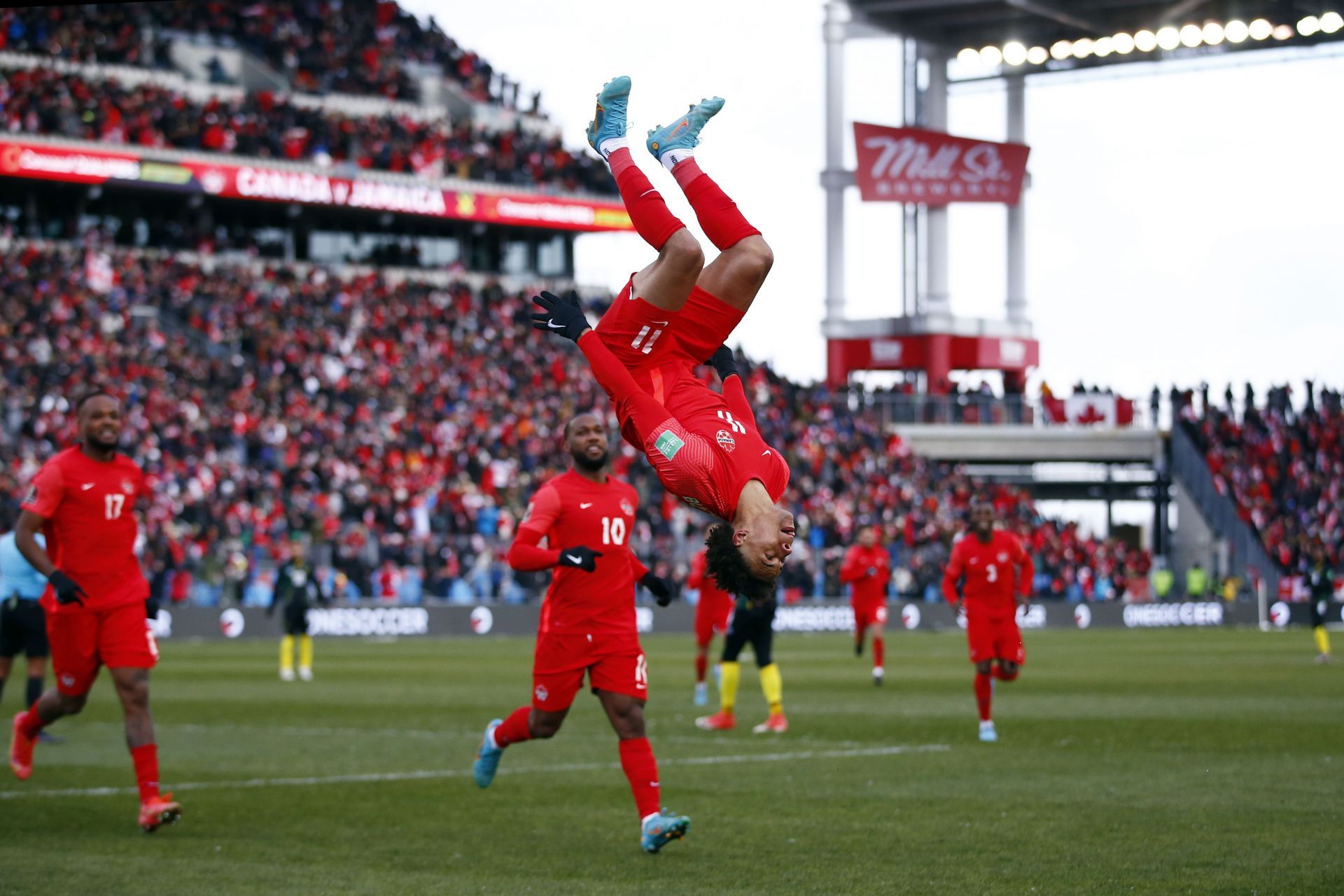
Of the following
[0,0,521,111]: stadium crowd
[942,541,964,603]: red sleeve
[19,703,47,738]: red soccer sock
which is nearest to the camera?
[19,703,47,738]: red soccer sock

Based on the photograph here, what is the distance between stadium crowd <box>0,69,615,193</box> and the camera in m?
49.1

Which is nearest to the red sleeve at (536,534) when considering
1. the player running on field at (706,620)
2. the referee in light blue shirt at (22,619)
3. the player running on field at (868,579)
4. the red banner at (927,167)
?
the referee in light blue shirt at (22,619)

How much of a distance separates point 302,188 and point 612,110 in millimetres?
45070

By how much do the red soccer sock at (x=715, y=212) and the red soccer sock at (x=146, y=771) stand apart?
471 centimetres

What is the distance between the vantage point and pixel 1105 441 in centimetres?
5869

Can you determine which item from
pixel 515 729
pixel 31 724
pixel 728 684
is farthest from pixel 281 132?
pixel 515 729

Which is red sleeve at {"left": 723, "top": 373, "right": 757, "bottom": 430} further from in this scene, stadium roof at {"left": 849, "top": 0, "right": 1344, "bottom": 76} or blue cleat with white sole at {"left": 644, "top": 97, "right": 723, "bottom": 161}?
stadium roof at {"left": 849, "top": 0, "right": 1344, "bottom": 76}

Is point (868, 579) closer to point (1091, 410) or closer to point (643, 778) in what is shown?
point (643, 778)

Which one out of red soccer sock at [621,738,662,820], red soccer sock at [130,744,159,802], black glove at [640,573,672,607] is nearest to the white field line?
red soccer sock at [130,744,159,802]

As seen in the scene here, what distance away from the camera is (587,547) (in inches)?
433

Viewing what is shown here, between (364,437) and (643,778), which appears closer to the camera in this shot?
(643,778)

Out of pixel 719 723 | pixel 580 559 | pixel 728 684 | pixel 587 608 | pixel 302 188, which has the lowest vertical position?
pixel 719 723

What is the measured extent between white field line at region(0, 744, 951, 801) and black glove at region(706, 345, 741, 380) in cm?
548

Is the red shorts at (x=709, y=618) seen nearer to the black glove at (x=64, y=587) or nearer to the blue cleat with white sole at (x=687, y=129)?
the black glove at (x=64, y=587)
